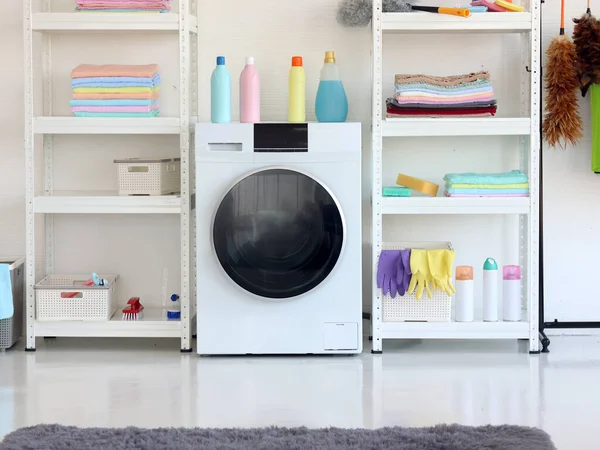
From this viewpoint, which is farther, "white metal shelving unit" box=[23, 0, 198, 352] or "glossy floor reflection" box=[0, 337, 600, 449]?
"white metal shelving unit" box=[23, 0, 198, 352]

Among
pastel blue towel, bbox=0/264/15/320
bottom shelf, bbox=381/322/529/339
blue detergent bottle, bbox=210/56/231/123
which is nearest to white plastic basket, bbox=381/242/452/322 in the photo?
bottom shelf, bbox=381/322/529/339

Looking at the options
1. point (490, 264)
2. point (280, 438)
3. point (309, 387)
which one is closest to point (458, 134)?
point (490, 264)

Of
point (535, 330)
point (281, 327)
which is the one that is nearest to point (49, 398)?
point (281, 327)

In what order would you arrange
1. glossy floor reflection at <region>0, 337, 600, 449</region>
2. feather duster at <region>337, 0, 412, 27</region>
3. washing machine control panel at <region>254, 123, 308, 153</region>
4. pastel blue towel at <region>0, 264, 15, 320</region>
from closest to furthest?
glossy floor reflection at <region>0, 337, 600, 449</region>
pastel blue towel at <region>0, 264, 15, 320</region>
washing machine control panel at <region>254, 123, 308, 153</region>
feather duster at <region>337, 0, 412, 27</region>

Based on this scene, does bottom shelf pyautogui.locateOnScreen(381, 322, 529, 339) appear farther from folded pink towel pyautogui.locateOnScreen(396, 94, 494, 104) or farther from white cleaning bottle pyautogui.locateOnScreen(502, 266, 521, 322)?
folded pink towel pyautogui.locateOnScreen(396, 94, 494, 104)

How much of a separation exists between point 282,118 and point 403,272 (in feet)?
3.15

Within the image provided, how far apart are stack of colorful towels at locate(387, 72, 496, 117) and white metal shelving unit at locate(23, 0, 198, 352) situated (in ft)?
3.04

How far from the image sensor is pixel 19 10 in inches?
175

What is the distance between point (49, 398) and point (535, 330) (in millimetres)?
2019

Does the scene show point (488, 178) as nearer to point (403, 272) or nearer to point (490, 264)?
point (490, 264)

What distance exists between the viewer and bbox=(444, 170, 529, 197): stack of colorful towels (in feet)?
13.4

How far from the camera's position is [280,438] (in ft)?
9.46

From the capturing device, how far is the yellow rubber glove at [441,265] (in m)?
4.04

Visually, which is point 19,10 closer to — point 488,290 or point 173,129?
point 173,129
